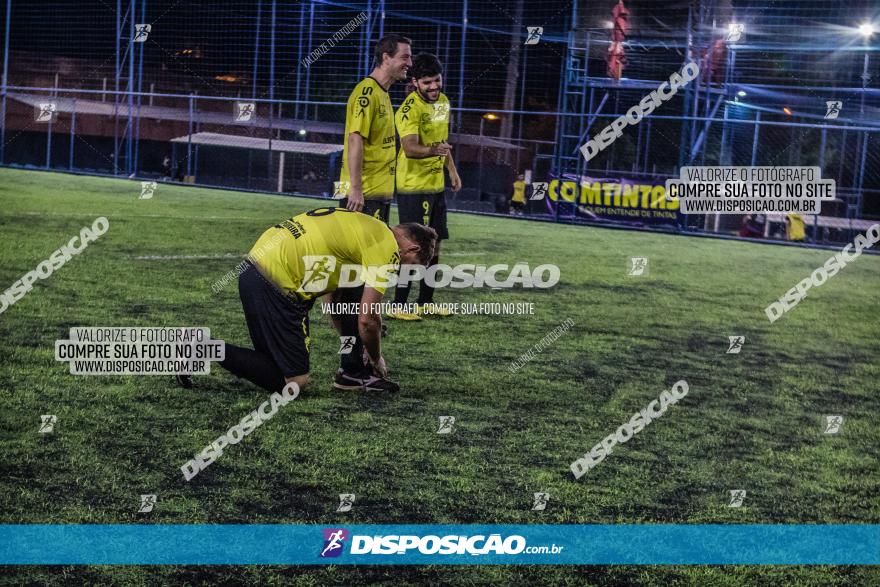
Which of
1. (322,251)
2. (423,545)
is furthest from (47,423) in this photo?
(423,545)

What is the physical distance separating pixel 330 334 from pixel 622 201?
1336 centimetres

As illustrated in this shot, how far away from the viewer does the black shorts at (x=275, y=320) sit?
5.87 m

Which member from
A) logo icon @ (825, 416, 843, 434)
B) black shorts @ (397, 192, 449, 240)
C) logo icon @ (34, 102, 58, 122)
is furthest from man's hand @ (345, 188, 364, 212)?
logo icon @ (34, 102, 58, 122)

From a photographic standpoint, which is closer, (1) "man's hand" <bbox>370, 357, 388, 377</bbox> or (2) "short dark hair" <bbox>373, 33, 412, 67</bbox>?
(1) "man's hand" <bbox>370, 357, 388, 377</bbox>

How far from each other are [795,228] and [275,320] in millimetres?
15607

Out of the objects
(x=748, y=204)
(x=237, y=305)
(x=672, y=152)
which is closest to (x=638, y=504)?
(x=237, y=305)

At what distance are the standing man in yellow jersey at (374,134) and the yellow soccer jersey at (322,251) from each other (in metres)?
1.16

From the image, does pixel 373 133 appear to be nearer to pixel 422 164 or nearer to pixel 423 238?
pixel 422 164

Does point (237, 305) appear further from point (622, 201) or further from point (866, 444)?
point (622, 201)

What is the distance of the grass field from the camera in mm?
4152

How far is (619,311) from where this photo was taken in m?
10.2

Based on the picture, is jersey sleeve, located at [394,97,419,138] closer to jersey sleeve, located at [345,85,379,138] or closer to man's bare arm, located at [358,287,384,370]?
jersey sleeve, located at [345,85,379,138]

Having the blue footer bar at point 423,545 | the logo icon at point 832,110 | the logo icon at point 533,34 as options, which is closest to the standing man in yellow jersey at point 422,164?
the blue footer bar at point 423,545

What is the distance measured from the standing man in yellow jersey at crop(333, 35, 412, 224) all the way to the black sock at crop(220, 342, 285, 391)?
1424 millimetres
